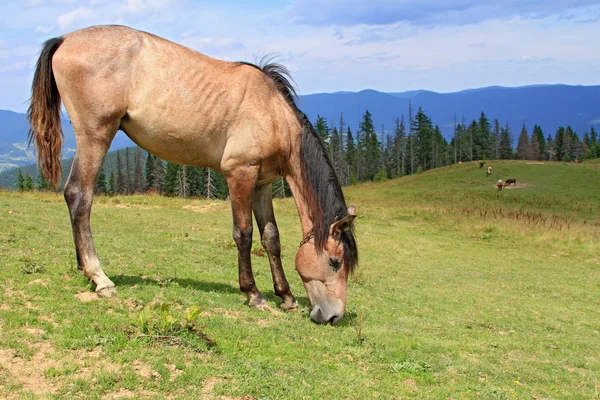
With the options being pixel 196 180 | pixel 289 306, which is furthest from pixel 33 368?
pixel 196 180

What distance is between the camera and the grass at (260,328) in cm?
369

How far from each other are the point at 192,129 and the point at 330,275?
234 cm

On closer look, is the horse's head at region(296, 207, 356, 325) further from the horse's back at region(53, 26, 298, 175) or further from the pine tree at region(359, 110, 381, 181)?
the pine tree at region(359, 110, 381, 181)

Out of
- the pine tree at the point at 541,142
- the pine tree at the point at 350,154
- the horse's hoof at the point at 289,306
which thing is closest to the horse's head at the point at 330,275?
the horse's hoof at the point at 289,306

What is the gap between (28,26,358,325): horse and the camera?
523 cm

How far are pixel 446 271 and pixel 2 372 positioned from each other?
38.9 feet

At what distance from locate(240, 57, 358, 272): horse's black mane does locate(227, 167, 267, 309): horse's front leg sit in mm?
680

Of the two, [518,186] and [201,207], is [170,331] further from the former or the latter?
[518,186]

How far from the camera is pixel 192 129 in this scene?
552cm

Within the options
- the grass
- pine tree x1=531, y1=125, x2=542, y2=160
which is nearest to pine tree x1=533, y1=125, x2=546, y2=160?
pine tree x1=531, y1=125, x2=542, y2=160

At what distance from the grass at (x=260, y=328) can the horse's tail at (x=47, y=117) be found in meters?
1.29

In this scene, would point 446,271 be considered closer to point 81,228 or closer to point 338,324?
point 338,324

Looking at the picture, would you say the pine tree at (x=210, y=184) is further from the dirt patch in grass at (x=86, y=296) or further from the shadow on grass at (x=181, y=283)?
the dirt patch in grass at (x=86, y=296)

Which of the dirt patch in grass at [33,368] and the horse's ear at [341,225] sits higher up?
the horse's ear at [341,225]
